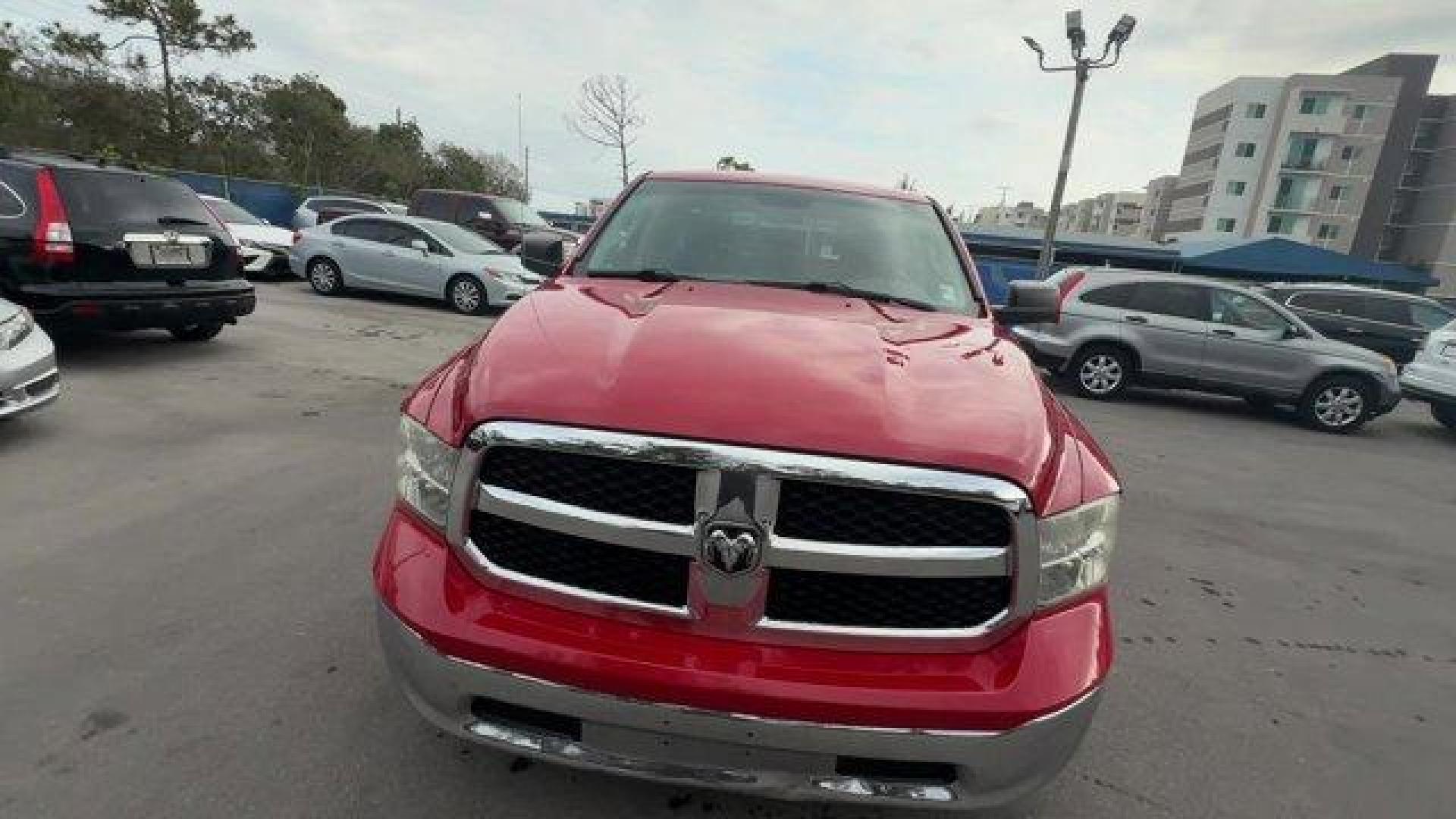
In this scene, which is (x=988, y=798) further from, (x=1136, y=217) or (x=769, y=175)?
(x=1136, y=217)

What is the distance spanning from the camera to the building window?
64.1 metres

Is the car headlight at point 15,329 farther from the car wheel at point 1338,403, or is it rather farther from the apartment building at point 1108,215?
the apartment building at point 1108,215

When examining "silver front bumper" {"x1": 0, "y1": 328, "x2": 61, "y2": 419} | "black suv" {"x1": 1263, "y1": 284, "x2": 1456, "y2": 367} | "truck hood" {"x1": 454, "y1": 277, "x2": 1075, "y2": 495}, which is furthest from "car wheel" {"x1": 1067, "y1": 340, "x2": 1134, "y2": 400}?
"silver front bumper" {"x1": 0, "y1": 328, "x2": 61, "y2": 419}

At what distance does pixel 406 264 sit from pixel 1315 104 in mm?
77239

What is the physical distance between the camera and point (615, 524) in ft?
5.69

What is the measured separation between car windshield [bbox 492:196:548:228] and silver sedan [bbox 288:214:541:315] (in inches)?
219

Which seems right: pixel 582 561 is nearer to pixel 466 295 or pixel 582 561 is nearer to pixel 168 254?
pixel 168 254

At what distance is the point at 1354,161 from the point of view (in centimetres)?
6406

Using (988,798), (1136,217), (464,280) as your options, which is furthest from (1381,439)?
Result: (1136,217)

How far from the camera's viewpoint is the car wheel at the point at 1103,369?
1003cm

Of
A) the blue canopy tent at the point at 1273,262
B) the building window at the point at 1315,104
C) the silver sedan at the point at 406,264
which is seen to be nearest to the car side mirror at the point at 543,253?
the silver sedan at the point at 406,264

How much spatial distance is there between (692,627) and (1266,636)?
3268 mm

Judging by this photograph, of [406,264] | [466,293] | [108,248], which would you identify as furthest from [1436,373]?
[406,264]

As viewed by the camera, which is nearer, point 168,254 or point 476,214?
point 168,254
